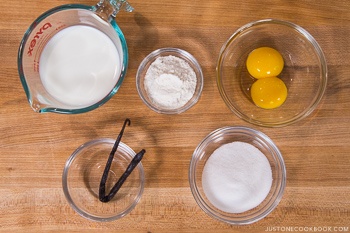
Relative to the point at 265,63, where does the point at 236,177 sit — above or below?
below

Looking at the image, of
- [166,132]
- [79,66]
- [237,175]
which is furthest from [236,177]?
[79,66]

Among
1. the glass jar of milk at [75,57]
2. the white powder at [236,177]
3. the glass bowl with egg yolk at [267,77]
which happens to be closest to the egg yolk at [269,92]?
the glass bowl with egg yolk at [267,77]

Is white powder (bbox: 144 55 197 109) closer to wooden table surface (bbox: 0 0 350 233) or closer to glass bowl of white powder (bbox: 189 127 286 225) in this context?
wooden table surface (bbox: 0 0 350 233)

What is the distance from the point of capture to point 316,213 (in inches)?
54.6

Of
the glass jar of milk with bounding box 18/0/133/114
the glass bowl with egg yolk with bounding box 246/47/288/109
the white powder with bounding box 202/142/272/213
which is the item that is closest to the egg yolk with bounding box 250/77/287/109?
the glass bowl with egg yolk with bounding box 246/47/288/109

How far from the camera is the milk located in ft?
4.18

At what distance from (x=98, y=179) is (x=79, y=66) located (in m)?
0.37

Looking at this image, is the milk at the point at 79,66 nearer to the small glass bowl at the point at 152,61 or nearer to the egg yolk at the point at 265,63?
the small glass bowl at the point at 152,61

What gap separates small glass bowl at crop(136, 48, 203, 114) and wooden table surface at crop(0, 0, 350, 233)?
22 mm

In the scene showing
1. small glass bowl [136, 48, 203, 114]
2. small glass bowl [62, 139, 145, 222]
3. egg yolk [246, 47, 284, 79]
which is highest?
egg yolk [246, 47, 284, 79]

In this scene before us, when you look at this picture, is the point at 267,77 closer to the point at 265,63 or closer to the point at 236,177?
the point at 265,63

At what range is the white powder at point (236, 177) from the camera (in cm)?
134

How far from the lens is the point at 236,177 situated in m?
1.34

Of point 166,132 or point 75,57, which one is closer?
point 75,57
